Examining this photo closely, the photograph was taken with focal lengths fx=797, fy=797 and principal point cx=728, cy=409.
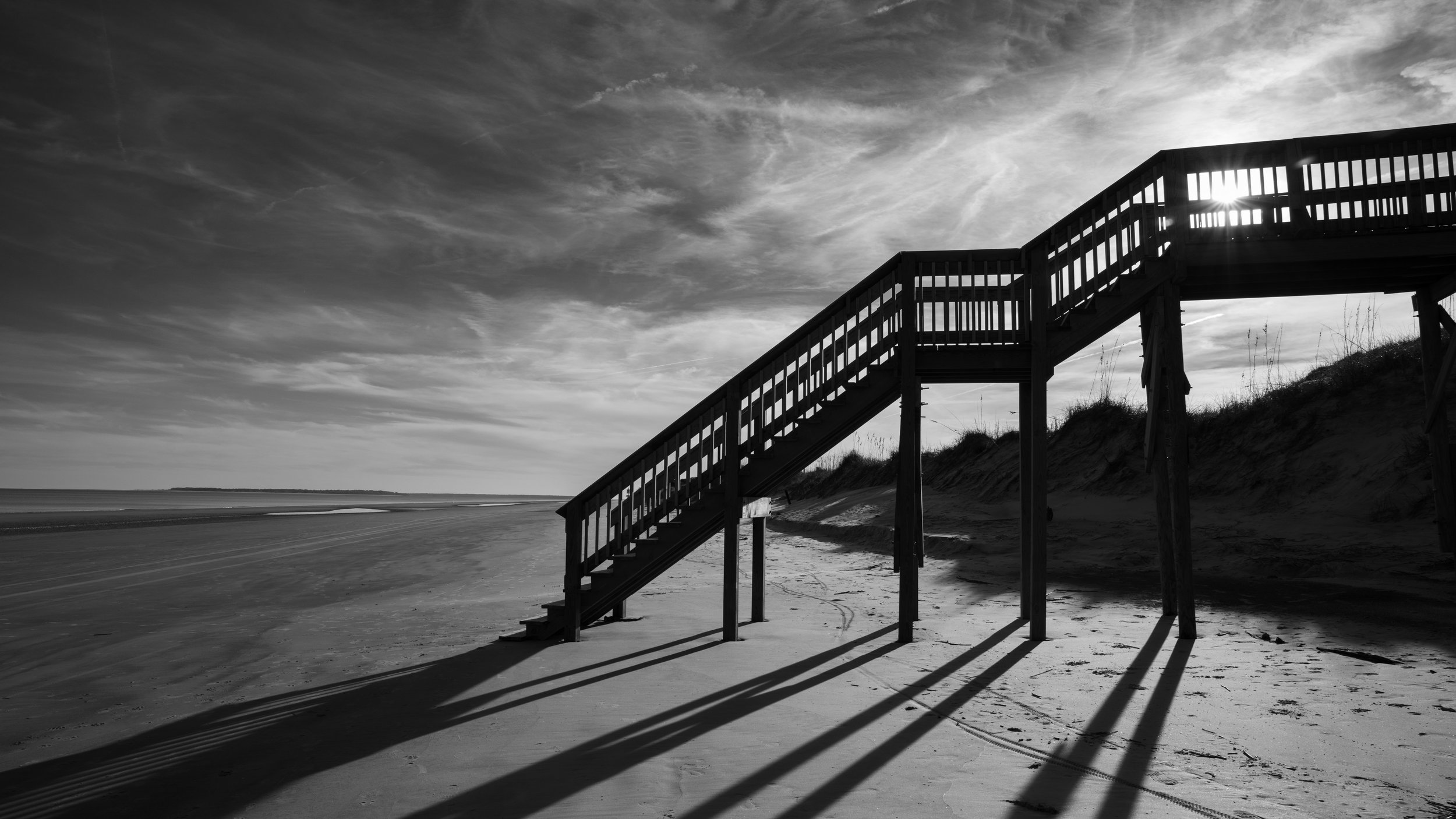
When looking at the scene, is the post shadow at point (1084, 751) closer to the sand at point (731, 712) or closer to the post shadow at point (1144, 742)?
the sand at point (731, 712)

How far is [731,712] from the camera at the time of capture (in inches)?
245

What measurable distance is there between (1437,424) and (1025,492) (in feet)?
17.7

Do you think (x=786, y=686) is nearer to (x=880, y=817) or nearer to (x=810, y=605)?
(x=880, y=817)

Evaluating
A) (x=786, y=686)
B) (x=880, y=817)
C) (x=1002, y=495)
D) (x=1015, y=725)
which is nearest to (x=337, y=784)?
(x=880, y=817)

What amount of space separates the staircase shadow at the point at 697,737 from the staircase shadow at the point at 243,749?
0.98 metres

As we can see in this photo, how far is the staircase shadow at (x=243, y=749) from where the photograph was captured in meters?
4.52

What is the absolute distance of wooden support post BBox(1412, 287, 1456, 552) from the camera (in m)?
10.4

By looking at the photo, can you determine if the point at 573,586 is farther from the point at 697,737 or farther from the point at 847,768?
the point at 847,768

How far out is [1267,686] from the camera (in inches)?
260

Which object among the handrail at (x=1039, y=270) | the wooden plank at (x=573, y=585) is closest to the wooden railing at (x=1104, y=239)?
the handrail at (x=1039, y=270)

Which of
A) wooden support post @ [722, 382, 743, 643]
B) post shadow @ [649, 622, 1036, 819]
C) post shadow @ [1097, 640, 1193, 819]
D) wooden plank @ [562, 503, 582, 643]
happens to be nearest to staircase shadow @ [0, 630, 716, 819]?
wooden plank @ [562, 503, 582, 643]

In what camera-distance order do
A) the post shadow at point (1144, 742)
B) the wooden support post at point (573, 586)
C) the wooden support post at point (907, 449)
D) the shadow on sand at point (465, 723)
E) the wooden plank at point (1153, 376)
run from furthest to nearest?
the wooden plank at point (1153, 376)
the wooden support post at point (573, 586)
the wooden support post at point (907, 449)
the shadow on sand at point (465, 723)
the post shadow at point (1144, 742)

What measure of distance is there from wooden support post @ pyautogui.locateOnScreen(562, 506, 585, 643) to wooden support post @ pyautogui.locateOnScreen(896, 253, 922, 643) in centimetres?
378

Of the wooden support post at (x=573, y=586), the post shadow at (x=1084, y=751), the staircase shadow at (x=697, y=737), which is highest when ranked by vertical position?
the wooden support post at (x=573, y=586)
